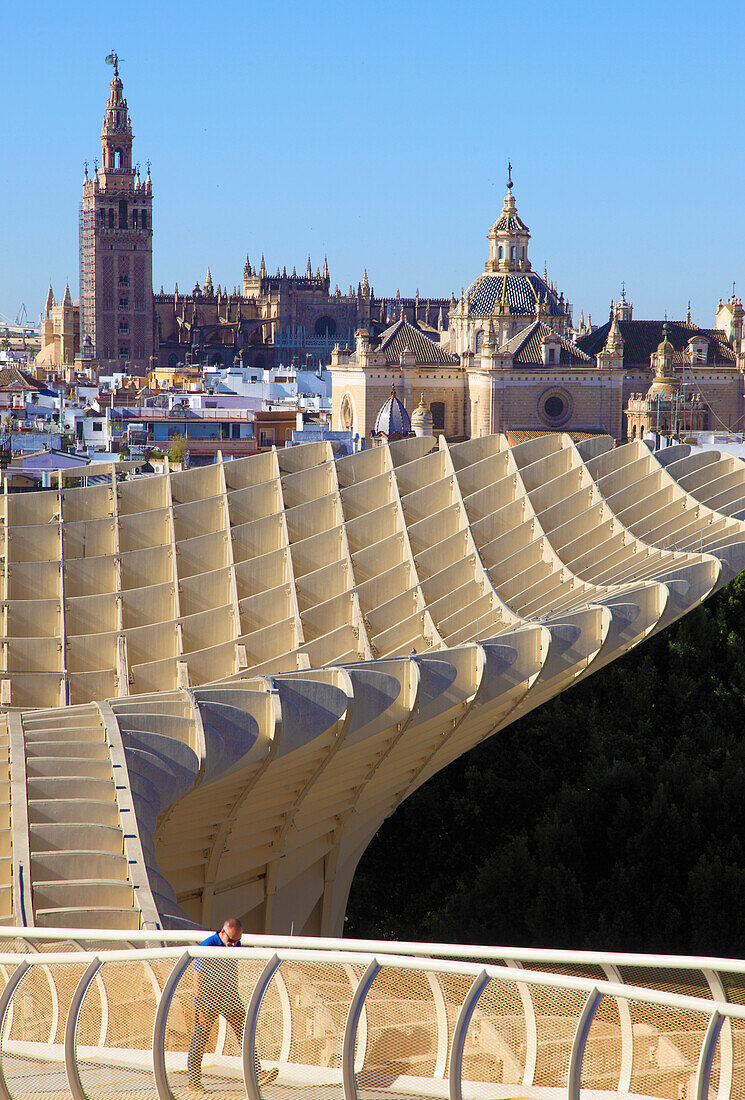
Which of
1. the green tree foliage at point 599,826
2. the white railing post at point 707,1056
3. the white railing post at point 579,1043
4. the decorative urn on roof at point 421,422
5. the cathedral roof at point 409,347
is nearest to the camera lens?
the white railing post at point 707,1056

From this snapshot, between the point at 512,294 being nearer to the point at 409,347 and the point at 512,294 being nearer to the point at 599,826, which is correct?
the point at 409,347

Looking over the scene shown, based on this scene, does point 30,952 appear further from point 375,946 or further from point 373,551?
point 373,551

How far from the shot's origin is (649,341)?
76750mm

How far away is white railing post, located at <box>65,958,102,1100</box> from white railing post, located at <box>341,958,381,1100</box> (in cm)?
108

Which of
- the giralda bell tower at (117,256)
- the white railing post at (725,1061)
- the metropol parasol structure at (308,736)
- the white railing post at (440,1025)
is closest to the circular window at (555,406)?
the metropol parasol structure at (308,736)

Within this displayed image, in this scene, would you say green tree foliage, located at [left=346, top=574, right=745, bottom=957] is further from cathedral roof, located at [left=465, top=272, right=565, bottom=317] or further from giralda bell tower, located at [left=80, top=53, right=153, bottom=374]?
giralda bell tower, located at [left=80, top=53, right=153, bottom=374]

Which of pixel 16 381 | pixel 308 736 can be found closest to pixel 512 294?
pixel 16 381

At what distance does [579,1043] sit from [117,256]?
124 m

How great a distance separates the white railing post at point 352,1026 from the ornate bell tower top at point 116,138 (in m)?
125

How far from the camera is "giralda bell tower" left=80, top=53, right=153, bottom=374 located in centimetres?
12175

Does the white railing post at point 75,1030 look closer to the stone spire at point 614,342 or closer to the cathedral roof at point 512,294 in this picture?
the stone spire at point 614,342

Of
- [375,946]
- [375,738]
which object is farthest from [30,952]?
[375,738]

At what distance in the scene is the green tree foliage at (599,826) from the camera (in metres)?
17.2

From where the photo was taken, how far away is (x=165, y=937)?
5922mm
